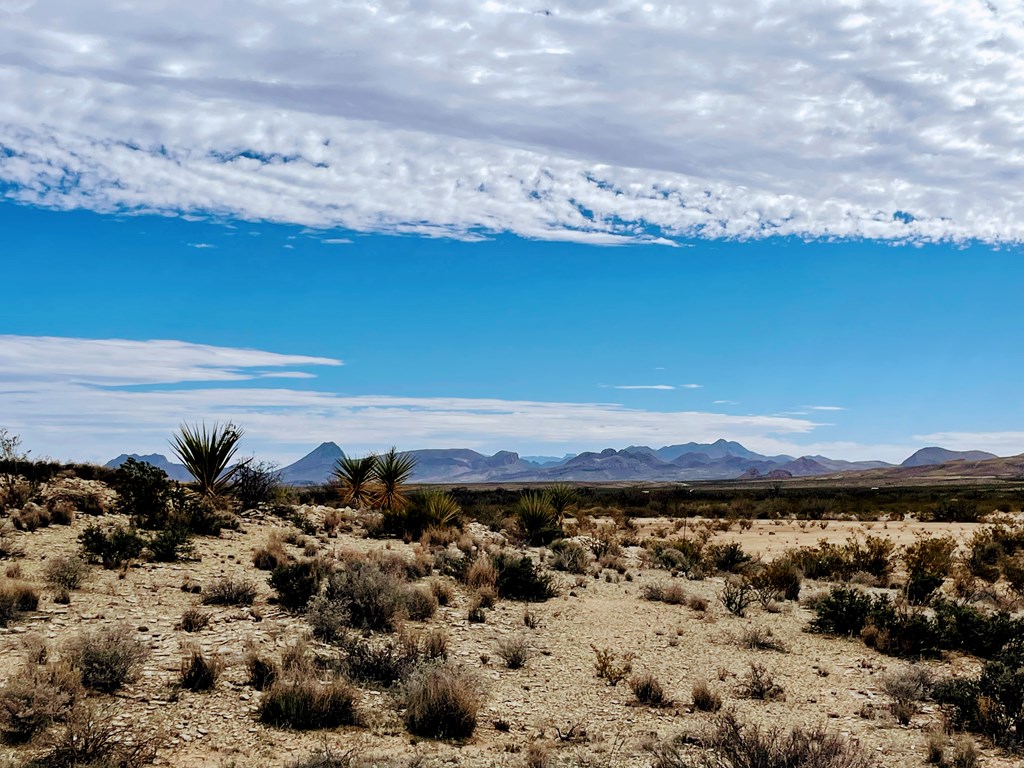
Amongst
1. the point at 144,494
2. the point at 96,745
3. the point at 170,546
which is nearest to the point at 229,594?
the point at 170,546

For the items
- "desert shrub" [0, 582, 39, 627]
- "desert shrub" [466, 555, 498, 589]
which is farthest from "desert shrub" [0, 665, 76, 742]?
"desert shrub" [466, 555, 498, 589]

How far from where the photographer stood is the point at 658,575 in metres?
20.1

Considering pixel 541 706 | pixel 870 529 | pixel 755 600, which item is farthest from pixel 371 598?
pixel 870 529

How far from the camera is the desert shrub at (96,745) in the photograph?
21.4ft

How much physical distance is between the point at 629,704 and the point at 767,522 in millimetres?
36109

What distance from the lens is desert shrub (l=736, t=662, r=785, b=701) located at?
33.0 ft

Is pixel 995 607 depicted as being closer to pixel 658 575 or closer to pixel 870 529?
pixel 658 575

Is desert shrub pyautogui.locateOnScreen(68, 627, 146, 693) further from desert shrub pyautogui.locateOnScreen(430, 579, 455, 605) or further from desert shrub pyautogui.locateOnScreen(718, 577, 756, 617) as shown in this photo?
desert shrub pyautogui.locateOnScreen(718, 577, 756, 617)

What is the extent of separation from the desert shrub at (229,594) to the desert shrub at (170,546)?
2.89 metres

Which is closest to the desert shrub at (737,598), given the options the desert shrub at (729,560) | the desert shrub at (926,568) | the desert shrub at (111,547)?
the desert shrub at (926,568)

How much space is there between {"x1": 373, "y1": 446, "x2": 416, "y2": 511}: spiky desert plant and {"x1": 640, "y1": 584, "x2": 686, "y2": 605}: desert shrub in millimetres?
13041

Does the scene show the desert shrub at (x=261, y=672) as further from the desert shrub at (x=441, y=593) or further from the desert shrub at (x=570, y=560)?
the desert shrub at (x=570, y=560)

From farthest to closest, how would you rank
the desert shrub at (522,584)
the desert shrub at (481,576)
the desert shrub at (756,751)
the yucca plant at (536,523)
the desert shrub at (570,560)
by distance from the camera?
the yucca plant at (536,523) → the desert shrub at (570,560) → the desert shrub at (522,584) → the desert shrub at (481,576) → the desert shrub at (756,751)

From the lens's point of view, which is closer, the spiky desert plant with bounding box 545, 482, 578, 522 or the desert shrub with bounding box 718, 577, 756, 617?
the desert shrub with bounding box 718, 577, 756, 617
